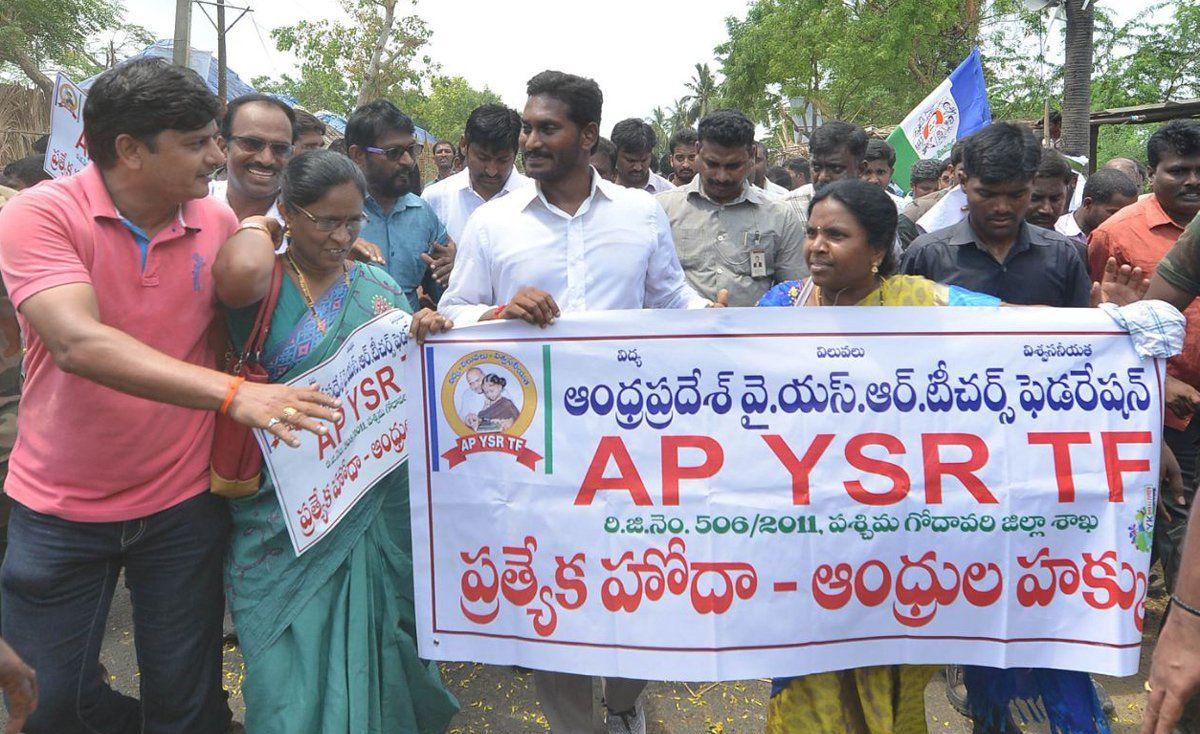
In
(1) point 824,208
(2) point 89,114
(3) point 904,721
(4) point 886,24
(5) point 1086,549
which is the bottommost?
(3) point 904,721

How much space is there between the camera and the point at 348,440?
2.60 m

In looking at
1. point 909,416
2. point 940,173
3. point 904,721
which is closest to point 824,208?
point 909,416

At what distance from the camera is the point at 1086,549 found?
245 centimetres

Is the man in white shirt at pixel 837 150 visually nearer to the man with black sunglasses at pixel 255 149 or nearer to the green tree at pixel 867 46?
the man with black sunglasses at pixel 255 149

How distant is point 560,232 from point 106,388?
55.1 inches

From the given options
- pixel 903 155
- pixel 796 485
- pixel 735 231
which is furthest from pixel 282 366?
pixel 903 155

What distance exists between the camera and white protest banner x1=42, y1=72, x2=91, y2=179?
A: 5727mm

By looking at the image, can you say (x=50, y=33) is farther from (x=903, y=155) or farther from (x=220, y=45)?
(x=903, y=155)

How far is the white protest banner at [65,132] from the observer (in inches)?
225

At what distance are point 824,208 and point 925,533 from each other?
3.25ft

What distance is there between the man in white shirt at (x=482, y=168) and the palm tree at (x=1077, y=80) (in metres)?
9.16

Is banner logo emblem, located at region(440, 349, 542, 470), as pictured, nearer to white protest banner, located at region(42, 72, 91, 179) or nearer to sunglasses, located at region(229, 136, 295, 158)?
sunglasses, located at region(229, 136, 295, 158)

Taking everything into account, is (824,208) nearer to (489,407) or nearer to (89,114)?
(489,407)

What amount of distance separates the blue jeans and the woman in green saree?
0.12m
